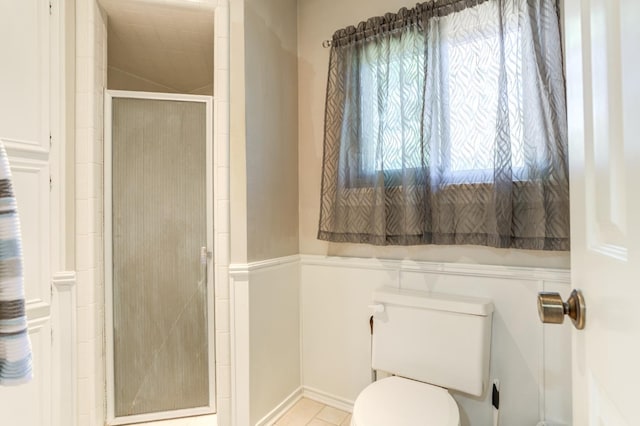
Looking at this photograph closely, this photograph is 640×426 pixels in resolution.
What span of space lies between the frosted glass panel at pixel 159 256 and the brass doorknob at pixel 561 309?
1.68 metres

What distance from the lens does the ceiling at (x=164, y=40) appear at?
1.60 meters

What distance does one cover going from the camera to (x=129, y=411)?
1676 mm

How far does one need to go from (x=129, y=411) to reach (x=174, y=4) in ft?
7.45

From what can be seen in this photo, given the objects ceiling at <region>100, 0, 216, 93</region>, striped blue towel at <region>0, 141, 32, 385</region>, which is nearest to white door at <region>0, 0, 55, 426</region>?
ceiling at <region>100, 0, 216, 93</region>

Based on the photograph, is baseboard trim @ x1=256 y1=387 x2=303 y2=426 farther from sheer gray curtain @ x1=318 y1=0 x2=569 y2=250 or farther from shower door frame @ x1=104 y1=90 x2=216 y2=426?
sheer gray curtain @ x1=318 y1=0 x2=569 y2=250

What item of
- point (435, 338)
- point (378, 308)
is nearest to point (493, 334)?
point (435, 338)

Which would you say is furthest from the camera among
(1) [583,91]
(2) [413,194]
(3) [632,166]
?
(2) [413,194]

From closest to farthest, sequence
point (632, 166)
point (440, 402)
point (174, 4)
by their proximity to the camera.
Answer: point (632, 166), point (440, 402), point (174, 4)

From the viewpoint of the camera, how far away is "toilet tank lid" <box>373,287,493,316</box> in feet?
4.03

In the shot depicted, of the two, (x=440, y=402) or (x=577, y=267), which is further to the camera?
(x=440, y=402)

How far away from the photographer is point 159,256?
1.74 m

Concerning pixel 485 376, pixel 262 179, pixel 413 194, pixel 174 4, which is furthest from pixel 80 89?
pixel 485 376

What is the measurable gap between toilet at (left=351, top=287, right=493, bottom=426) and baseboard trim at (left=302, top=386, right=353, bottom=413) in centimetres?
49

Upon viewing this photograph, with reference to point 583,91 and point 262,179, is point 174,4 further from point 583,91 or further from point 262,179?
point 583,91
